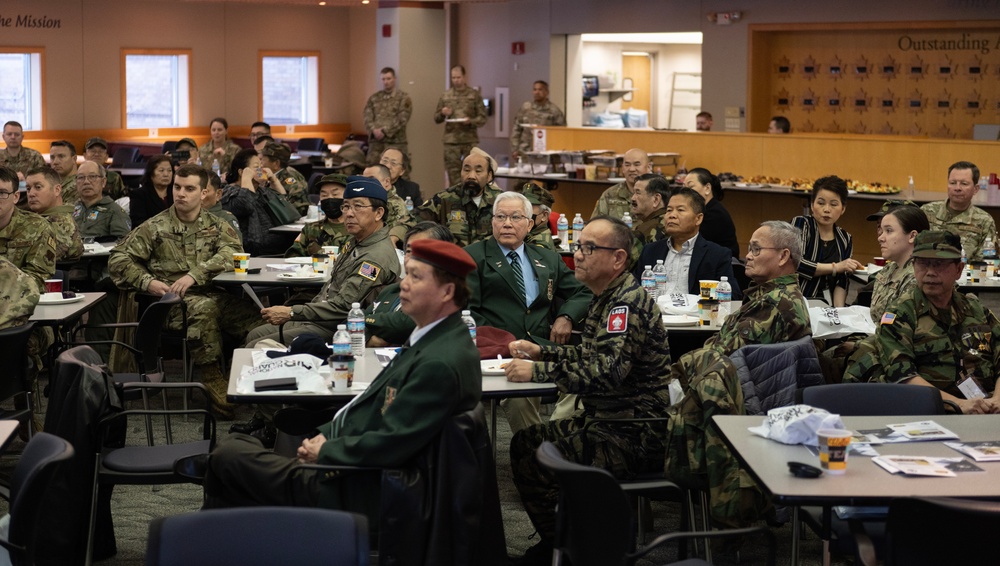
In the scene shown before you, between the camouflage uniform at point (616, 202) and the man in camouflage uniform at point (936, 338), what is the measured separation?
14.7ft

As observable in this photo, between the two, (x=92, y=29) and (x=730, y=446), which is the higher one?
(x=92, y=29)

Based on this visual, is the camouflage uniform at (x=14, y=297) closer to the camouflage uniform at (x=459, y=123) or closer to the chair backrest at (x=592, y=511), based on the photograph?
the chair backrest at (x=592, y=511)

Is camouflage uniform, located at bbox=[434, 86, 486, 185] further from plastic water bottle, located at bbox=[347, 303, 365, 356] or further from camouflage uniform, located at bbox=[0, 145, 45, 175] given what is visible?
plastic water bottle, located at bbox=[347, 303, 365, 356]

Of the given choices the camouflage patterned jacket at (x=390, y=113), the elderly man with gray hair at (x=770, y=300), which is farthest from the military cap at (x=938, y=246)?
the camouflage patterned jacket at (x=390, y=113)

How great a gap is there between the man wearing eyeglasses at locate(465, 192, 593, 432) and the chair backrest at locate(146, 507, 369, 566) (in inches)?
122

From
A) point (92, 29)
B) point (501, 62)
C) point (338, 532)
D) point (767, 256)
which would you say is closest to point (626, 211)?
point (767, 256)

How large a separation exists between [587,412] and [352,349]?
1.06m

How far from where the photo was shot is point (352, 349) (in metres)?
5.10

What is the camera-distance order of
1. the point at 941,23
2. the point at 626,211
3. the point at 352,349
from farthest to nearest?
1. the point at 941,23
2. the point at 626,211
3. the point at 352,349

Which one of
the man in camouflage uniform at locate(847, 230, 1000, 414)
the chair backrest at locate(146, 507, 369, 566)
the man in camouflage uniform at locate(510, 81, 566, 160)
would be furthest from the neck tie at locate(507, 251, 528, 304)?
the man in camouflage uniform at locate(510, 81, 566, 160)

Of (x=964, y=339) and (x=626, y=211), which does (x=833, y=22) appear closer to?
(x=626, y=211)

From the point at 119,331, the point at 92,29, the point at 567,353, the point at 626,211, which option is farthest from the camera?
the point at 92,29

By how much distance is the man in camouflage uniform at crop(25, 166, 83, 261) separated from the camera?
776cm

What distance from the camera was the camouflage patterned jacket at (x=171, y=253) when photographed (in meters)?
7.33
